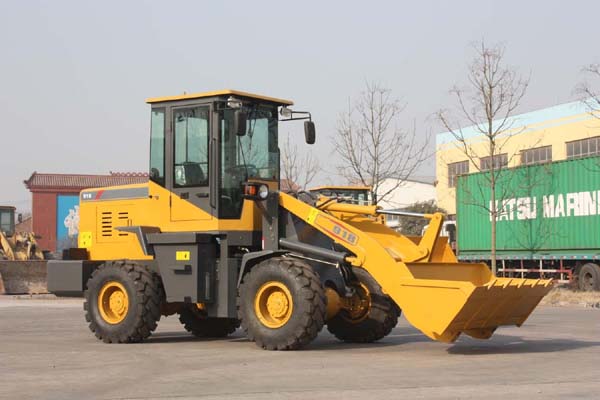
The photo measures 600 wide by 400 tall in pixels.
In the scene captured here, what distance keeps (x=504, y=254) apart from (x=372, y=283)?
64.9 ft

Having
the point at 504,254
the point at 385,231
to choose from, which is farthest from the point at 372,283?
the point at 504,254

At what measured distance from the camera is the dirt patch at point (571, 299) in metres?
24.4

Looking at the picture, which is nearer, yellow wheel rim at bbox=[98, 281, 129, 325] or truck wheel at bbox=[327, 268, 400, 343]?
truck wheel at bbox=[327, 268, 400, 343]

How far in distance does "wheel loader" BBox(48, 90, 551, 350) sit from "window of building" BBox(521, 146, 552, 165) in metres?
37.0

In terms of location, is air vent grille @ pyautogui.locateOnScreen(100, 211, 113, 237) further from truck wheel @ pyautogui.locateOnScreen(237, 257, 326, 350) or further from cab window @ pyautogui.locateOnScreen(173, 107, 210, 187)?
A: truck wheel @ pyautogui.locateOnScreen(237, 257, 326, 350)

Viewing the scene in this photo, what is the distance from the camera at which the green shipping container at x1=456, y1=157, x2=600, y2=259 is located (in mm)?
28188

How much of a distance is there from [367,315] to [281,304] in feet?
5.91

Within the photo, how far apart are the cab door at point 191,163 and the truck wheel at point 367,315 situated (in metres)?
2.31

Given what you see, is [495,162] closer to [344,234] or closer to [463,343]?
[463,343]

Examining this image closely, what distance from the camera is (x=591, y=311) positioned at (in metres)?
21.7

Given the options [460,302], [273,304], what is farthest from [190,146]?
[460,302]

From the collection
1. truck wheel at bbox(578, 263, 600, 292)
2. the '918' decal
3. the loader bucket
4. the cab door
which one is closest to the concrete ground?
the loader bucket

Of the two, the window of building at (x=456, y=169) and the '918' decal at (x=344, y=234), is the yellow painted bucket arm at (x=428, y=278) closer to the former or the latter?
the '918' decal at (x=344, y=234)

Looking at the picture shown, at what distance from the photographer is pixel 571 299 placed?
83.8 ft
